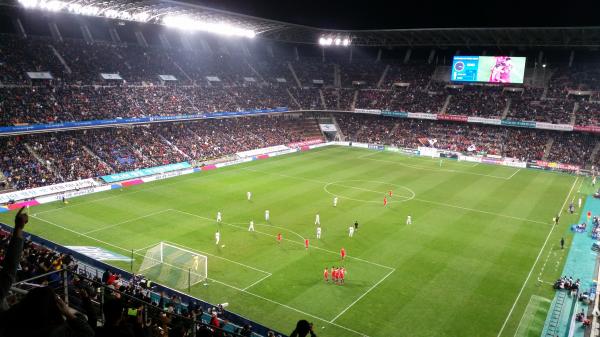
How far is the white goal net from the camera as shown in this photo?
25.8 meters

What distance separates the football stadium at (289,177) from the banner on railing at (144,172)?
212mm

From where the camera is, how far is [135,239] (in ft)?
105

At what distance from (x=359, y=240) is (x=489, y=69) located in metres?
51.0

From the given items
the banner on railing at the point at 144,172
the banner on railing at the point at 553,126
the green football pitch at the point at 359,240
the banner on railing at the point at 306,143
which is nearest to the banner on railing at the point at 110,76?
the banner on railing at the point at 144,172

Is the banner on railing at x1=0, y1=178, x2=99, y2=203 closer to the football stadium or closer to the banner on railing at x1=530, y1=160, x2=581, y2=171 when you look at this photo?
the football stadium

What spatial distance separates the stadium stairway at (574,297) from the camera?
2230 cm

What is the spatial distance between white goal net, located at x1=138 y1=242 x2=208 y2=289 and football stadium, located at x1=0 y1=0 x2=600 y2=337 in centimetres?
12

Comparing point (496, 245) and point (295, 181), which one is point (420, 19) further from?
point (496, 245)

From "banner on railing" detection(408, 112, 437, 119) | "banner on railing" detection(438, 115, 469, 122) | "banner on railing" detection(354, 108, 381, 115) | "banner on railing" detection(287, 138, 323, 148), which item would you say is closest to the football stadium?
"banner on railing" detection(287, 138, 323, 148)

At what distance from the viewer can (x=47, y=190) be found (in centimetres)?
4172

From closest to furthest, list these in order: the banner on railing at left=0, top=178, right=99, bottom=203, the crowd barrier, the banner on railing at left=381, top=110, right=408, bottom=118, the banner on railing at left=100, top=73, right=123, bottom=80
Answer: the crowd barrier → the banner on railing at left=0, top=178, right=99, bottom=203 → the banner on railing at left=100, top=73, right=123, bottom=80 → the banner on railing at left=381, top=110, right=408, bottom=118

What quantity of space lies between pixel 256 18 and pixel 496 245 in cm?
4579

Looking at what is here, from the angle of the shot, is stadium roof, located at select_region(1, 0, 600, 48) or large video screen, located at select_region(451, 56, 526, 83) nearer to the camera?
stadium roof, located at select_region(1, 0, 600, 48)

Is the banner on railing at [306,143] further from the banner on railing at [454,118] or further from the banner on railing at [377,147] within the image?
the banner on railing at [454,118]
